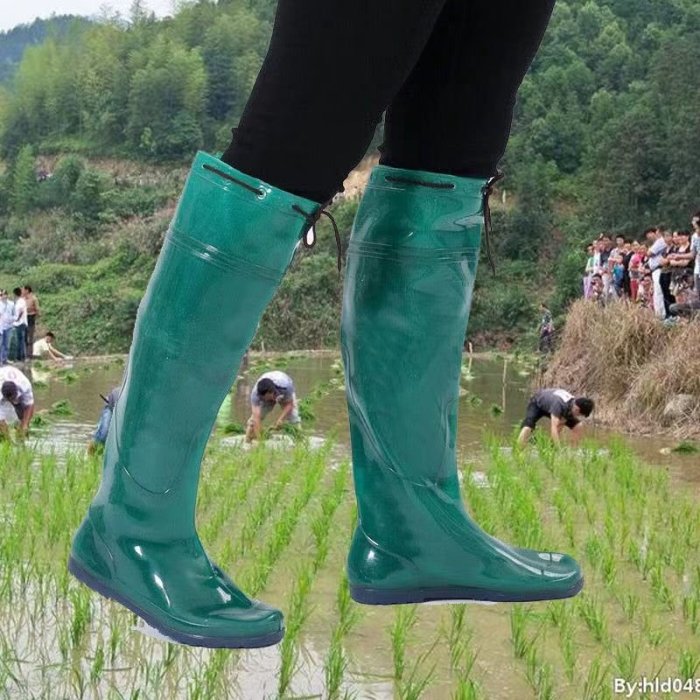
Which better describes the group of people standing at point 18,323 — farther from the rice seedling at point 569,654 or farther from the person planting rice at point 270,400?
the rice seedling at point 569,654

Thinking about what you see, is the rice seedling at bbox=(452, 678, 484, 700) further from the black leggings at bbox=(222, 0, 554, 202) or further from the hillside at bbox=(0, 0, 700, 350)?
the hillside at bbox=(0, 0, 700, 350)

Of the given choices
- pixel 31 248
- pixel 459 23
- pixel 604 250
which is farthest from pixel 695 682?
pixel 31 248

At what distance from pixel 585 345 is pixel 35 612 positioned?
9.95 m

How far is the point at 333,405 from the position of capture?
431 inches

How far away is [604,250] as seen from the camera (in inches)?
600

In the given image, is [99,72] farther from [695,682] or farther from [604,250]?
[695,682]

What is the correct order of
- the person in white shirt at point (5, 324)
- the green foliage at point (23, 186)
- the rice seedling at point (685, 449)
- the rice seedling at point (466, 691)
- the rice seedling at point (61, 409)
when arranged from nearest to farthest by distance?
1. the rice seedling at point (466, 691)
2. the rice seedling at point (685, 449)
3. the rice seedling at point (61, 409)
4. the person in white shirt at point (5, 324)
5. the green foliage at point (23, 186)

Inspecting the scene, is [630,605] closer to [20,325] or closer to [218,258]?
[218,258]

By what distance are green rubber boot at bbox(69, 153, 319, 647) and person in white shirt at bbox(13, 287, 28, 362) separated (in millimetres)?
15662

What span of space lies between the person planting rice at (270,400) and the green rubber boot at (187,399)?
22.3 ft

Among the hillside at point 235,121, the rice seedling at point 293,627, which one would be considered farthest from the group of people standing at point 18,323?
the rice seedling at point 293,627

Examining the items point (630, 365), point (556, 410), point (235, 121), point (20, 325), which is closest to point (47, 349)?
point (20, 325)

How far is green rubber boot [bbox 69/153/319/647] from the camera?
42.7 inches

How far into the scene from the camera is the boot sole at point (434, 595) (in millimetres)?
1276
